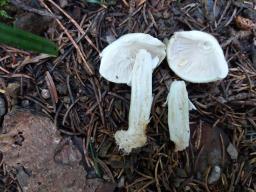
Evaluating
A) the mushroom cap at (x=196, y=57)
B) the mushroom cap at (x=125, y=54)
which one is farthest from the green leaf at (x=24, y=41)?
the mushroom cap at (x=196, y=57)

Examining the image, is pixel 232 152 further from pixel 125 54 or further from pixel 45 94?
pixel 45 94

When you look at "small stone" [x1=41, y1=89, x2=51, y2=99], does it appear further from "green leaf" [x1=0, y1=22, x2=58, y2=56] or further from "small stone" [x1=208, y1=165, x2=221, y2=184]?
"small stone" [x1=208, y1=165, x2=221, y2=184]

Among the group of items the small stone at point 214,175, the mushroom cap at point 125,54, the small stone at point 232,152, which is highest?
the mushroom cap at point 125,54

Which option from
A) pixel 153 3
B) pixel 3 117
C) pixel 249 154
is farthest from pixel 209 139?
pixel 3 117

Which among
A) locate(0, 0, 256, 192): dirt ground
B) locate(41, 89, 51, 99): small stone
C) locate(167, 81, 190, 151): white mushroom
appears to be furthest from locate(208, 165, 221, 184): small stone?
locate(41, 89, 51, 99): small stone

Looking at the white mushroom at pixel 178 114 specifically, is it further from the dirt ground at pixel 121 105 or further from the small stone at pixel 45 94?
the small stone at pixel 45 94

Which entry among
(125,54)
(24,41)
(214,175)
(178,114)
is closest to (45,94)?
(24,41)
